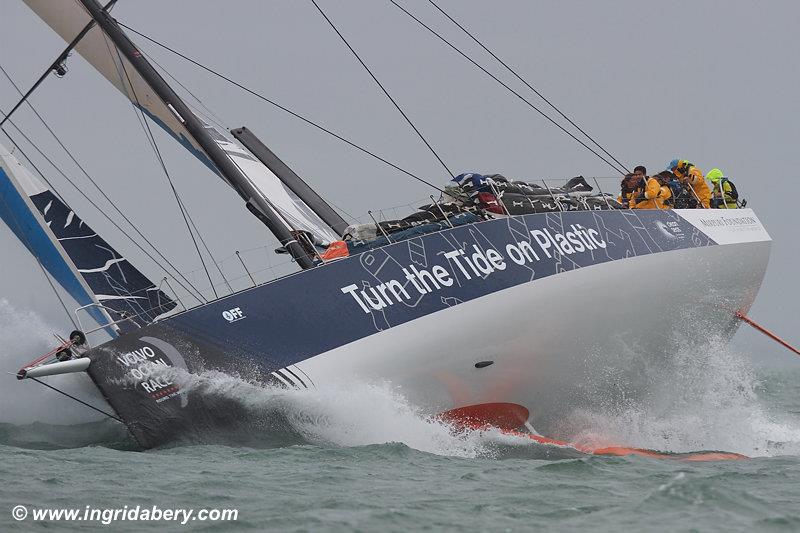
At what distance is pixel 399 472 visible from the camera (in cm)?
723

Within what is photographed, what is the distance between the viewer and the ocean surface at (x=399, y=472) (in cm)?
581

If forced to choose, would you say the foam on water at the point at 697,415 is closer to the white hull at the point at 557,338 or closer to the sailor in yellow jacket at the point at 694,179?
the white hull at the point at 557,338

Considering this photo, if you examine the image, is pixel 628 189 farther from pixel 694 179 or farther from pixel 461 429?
pixel 461 429

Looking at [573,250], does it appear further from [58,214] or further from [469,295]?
[58,214]

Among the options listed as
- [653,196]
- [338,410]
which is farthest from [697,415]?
[338,410]

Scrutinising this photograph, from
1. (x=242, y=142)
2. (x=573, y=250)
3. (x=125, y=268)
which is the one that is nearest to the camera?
(x=573, y=250)

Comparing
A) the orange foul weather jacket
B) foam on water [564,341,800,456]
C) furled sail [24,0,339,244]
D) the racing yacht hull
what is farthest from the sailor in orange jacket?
furled sail [24,0,339,244]

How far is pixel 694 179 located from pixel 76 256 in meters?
6.91

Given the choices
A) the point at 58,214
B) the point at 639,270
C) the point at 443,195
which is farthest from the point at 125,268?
the point at 639,270

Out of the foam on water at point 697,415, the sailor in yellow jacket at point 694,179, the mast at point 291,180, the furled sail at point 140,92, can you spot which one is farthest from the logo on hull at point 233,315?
the sailor in yellow jacket at point 694,179

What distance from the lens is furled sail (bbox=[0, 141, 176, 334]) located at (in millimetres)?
11445

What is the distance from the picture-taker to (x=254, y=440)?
27.4 ft

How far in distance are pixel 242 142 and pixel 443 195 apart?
4.97 meters

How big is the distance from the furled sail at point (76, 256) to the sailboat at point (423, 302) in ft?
0.08
